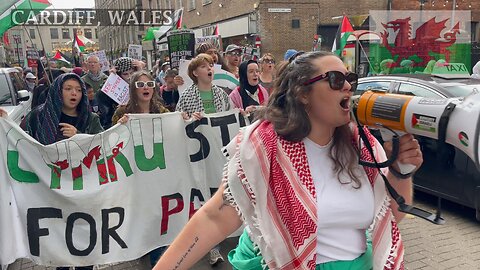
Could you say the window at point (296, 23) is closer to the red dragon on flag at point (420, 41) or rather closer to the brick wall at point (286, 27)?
the brick wall at point (286, 27)

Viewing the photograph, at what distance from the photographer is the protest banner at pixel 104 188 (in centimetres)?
333

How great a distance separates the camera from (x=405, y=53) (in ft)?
46.5

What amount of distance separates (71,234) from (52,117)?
36.9 inches

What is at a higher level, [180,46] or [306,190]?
[180,46]

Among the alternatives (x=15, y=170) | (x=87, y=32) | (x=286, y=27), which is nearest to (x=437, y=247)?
(x=15, y=170)

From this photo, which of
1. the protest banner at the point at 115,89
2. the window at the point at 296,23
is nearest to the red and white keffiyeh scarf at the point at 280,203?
the protest banner at the point at 115,89

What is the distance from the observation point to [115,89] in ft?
16.9

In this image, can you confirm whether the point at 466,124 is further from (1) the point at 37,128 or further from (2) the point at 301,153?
(1) the point at 37,128

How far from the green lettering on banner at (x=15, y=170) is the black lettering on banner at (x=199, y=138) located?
131 cm

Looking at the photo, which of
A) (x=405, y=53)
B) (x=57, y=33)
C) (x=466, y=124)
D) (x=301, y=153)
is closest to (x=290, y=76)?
(x=301, y=153)

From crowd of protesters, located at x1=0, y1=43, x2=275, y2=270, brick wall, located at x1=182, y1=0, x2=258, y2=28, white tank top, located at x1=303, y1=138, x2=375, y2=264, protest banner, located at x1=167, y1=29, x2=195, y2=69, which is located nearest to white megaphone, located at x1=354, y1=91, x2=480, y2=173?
white tank top, located at x1=303, y1=138, x2=375, y2=264

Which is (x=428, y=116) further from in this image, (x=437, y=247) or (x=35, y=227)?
(x=437, y=247)

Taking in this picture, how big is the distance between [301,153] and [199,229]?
1.47ft

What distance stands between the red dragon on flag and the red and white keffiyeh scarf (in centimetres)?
1311
